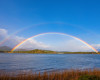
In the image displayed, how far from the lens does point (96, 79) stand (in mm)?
9320

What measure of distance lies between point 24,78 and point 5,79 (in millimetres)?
2307

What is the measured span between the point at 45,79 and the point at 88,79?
18.8ft

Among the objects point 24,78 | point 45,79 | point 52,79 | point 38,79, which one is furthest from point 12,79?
point 52,79

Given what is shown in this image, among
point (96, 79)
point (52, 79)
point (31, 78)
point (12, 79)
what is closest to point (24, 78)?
point (31, 78)

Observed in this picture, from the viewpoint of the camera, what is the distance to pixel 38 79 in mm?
12039

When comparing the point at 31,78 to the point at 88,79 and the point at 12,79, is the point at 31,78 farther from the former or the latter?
the point at 88,79

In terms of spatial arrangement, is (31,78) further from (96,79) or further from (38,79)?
(96,79)

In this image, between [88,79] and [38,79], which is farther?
[38,79]

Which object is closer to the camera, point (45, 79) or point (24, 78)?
point (24, 78)

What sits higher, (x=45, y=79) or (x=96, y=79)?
(x=96, y=79)

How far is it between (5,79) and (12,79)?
851 millimetres

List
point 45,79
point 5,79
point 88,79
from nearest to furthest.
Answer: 1. point 88,79
2. point 5,79
3. point 45,79

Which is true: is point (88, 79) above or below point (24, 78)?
above

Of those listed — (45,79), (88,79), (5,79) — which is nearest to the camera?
(88,79)
